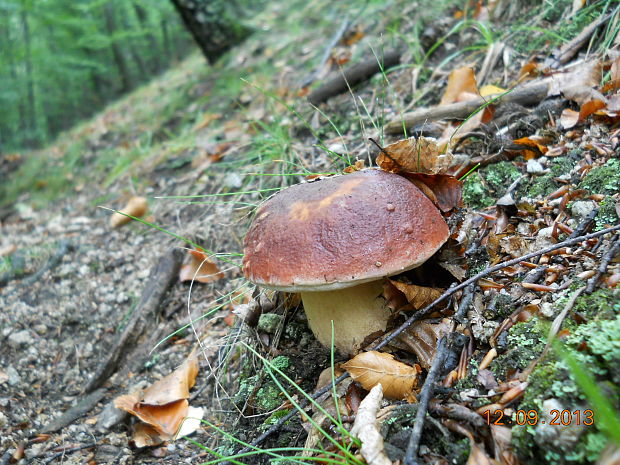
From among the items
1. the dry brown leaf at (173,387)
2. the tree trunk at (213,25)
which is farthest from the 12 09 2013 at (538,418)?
the tree trunk at (213,25)

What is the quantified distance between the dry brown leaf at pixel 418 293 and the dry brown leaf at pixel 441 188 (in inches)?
15.3

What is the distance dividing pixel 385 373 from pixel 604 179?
49.9 inches

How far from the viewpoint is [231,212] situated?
331 cm

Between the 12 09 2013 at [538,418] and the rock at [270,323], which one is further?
the rock at [270,323]

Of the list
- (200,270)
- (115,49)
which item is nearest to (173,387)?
(200,270)

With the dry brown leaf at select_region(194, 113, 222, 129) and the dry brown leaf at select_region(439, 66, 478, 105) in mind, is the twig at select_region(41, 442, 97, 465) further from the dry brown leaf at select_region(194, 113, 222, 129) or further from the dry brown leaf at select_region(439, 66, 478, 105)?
the dry brown leaf at select_region(194, 113, 222, 129)

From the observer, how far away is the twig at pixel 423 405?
4.04 feet

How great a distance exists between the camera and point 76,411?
2422mm

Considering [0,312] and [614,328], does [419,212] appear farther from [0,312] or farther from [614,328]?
[0,312]

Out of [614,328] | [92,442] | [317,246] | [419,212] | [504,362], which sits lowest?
[92,442]

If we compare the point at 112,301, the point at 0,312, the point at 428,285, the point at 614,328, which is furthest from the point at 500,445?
the point at 0,312

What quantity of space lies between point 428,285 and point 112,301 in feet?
8.10

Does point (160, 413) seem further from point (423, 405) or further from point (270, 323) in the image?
point (423, 405)

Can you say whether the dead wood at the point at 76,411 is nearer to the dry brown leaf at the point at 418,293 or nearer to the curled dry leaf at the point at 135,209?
the curled dry leaf at the point at 135,209
